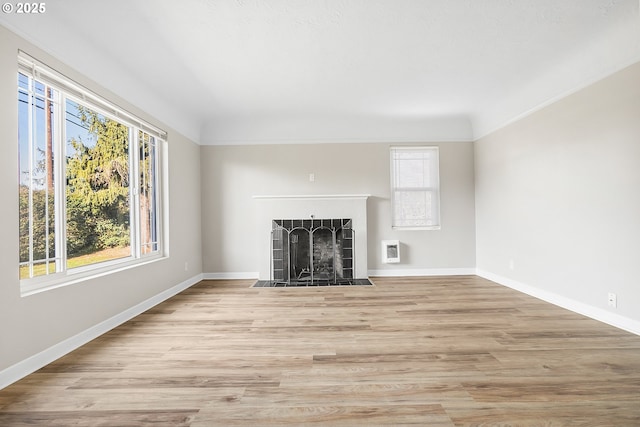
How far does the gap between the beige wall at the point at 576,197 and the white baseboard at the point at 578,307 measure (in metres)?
0.03

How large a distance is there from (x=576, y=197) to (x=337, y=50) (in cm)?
281

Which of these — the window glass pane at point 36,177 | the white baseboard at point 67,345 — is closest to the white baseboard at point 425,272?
the white baseboard at point 67,345

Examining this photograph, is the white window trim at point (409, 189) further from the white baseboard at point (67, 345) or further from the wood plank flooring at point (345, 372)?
the white baseboard at point (67, 345)

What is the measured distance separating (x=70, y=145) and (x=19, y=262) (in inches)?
42.6

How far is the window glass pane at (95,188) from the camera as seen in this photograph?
2.70 m

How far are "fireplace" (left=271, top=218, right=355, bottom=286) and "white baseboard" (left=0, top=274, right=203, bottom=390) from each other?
1821mm

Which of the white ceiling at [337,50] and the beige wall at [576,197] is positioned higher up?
the white ceiling at [337,50]

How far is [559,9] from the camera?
243 cm

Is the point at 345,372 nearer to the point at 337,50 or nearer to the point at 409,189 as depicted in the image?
the point at 337,50

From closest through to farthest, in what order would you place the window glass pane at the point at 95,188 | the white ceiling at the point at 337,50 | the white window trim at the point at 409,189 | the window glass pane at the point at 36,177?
1. the window glass pane at the point at 36,177
2. the white ceiling at the point at 337,50
3. the window glass pane at the point at 95,188
4. the white window trim at the point at 409,189

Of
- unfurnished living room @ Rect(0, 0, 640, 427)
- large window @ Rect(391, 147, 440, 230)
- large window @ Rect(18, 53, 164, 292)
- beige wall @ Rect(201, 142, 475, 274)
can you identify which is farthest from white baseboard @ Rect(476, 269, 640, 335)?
large window @ Rect(18, 53, 164, 292)

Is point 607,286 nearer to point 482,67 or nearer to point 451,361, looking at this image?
point 451,361

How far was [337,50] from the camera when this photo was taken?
2.99 meters

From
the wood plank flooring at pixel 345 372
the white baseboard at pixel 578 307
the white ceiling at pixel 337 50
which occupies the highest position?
the white ceiling at pixel 337 50
